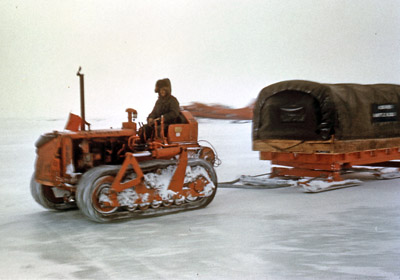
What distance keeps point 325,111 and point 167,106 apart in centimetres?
254

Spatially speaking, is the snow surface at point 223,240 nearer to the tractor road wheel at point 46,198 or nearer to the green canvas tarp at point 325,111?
the tractor road wheel at point 46,198

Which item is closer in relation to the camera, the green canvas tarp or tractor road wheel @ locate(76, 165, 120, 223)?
tractor road wheel @ locate(76, 165, 120, 223)

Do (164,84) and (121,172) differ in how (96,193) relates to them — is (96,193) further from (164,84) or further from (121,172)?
(164,84)

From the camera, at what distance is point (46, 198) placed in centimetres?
594

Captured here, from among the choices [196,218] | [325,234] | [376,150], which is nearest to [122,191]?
[196,218]

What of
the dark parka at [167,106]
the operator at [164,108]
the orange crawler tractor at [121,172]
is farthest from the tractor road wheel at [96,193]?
the dark parka at [167,106]

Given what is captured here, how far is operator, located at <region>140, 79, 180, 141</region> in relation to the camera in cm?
641

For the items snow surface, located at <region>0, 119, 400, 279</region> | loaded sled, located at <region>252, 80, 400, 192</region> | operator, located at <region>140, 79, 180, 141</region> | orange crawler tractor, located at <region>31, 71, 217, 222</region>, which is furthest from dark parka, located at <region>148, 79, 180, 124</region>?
loaded sled, located at <region>252, 80, 400, 192</region>

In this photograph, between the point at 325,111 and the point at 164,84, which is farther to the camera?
the point at 325,111

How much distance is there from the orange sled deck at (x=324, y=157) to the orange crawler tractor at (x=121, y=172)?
6.80 ft

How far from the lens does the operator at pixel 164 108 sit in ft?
21.0

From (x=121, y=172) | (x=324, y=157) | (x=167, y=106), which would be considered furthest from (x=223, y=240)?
(x=324, y=157)

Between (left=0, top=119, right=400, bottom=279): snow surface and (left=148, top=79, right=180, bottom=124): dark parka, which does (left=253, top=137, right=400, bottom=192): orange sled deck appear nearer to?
(left=0, top=119, right=400, bottom=279): snow surface

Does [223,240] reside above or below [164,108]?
below
